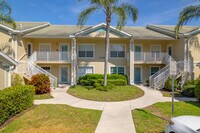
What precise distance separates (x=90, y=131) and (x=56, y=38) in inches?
692

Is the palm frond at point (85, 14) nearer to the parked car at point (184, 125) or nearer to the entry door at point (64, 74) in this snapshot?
the entry door at point (64, 74)

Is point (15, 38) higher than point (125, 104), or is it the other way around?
point (15, 38)

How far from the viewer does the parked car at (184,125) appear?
6501mm

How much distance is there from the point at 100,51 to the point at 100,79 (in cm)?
421

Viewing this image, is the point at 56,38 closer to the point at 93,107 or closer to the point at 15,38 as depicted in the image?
the point at 15,38

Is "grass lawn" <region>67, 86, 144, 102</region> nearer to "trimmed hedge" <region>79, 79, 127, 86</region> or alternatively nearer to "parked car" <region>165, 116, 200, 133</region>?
"trimmed hedge" <region>79, 79, 127, 86</region>

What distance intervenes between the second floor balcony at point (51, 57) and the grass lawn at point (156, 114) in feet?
44.0

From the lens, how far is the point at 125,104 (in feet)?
49.9

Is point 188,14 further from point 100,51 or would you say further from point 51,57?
point 51,57

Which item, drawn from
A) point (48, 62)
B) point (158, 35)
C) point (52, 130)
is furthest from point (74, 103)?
point (158, 35)

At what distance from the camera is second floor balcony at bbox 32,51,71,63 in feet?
81.3

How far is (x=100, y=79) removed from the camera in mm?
23547

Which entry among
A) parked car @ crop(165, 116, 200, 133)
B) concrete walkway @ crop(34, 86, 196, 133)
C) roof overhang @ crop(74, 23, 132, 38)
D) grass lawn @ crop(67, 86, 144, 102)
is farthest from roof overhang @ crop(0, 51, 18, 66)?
roof overhang @ crop(74, 23, 132, 38)

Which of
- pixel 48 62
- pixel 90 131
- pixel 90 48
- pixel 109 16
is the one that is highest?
pixel 109 16
